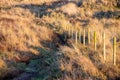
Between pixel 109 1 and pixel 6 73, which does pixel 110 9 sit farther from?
pixel 6 73

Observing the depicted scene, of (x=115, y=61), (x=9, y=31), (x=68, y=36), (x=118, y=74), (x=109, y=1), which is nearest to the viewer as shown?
(x=118, y=74)

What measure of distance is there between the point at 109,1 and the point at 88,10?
4.76m

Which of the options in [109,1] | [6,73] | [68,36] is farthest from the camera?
[109,1]

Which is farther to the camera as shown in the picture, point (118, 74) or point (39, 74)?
point (39, 74)

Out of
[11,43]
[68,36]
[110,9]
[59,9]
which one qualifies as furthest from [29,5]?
[11,43]

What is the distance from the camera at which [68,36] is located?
854 inches

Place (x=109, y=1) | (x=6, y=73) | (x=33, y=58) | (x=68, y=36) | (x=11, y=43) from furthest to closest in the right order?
(x=109, y=1) → (x=68, y=36) → (x=11, y=43) → (x=33, y=58) → (x=6, y=73)

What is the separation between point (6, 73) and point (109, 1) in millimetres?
28967

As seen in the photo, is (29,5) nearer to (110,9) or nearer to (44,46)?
(110,9)

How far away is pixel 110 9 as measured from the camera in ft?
122

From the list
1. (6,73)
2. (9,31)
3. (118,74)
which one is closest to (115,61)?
(118,74)

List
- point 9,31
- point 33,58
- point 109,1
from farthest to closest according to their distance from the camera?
point 109,1
point 9,31
point 33,58

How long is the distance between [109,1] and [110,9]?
3720 mm

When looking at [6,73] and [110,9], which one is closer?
[6,73]
